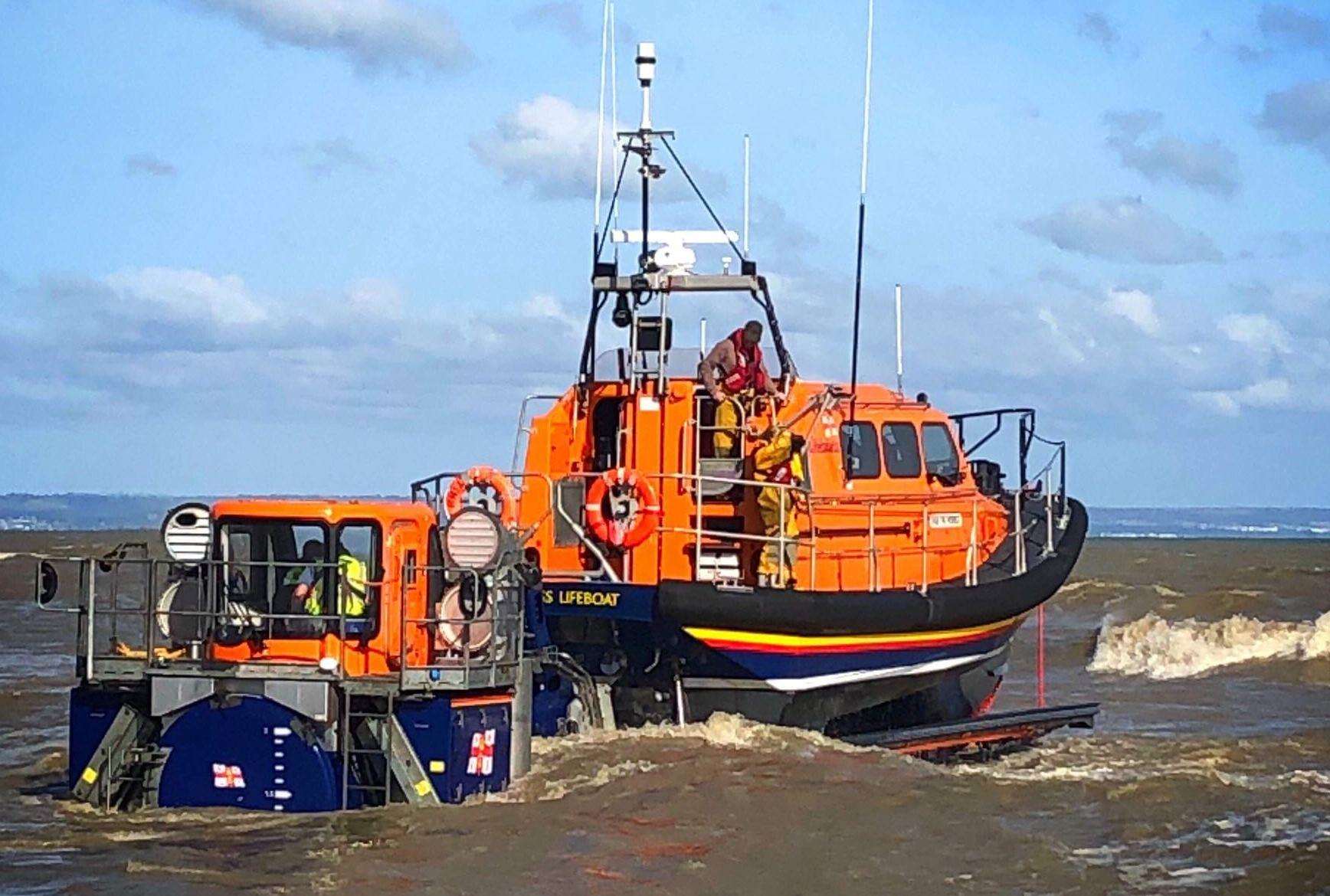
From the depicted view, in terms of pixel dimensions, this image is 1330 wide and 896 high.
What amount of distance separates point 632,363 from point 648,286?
0.62m

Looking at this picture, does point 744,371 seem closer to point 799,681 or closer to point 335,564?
point 799,681

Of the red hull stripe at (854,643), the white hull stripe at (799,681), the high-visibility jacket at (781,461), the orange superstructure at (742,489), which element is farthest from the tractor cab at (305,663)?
the high-visibility jacket at (781,461)

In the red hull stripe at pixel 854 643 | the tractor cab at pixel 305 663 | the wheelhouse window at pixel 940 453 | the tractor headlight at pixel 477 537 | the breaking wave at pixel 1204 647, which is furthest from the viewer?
the breaking wave at pixel 1204 647

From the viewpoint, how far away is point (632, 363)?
12.7m

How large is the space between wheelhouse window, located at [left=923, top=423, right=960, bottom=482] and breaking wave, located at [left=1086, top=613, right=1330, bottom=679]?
23.8 ft

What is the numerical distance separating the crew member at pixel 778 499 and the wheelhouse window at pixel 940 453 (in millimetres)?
1822

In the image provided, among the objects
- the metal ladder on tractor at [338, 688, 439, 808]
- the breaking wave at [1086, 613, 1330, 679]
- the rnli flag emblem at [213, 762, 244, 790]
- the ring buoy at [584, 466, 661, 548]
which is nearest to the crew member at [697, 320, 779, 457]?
the ring buoy at [584, 466, 661, 548]

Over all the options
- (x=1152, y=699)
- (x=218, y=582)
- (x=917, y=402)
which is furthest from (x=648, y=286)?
(x=1152, y=699)

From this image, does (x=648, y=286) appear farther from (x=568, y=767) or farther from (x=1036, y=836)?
(x=1036, y=836)

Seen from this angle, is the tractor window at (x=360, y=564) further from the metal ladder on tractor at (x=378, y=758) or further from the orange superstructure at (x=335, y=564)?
the metal ladder on tractor at (x=378, y=758)

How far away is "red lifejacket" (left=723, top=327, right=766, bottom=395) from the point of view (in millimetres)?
12523

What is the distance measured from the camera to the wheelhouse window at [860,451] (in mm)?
12844

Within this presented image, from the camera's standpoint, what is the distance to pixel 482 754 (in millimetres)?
9828

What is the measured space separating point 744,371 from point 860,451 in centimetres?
110
